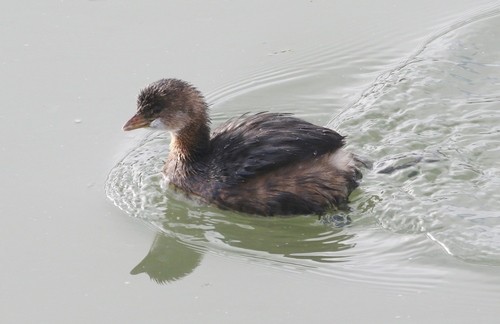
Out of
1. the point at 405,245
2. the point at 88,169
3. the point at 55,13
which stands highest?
the point at 55,13

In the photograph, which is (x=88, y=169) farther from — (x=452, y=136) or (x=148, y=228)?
(x=452, y=136)

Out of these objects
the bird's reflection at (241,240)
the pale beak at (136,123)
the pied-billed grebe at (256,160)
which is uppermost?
the pale beak at (136,123)

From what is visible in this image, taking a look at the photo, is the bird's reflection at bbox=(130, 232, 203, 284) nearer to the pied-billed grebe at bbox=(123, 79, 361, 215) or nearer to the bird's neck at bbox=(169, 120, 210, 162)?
the pied-billed grebe at bbox=(123, 79, 361, 215)

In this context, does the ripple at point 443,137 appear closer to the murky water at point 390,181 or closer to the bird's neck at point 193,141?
the murky water at point 390,181

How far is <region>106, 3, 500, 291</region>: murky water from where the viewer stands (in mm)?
7359

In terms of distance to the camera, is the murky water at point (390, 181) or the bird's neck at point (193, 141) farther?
the bird's neck at point (193, 141)

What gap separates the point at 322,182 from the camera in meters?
7.89

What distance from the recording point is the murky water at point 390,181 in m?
7.36

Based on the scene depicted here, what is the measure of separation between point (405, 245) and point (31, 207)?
265 cm

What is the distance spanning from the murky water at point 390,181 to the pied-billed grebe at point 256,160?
0.44ft

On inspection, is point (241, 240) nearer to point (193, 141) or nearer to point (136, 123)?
point (193, 141)

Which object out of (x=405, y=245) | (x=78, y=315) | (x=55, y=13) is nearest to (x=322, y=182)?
(x=405, y=245)

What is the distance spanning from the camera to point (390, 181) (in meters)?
8.20

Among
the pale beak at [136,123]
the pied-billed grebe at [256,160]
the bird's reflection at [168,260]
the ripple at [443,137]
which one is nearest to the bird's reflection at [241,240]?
the bird's reflection at [168,260]
